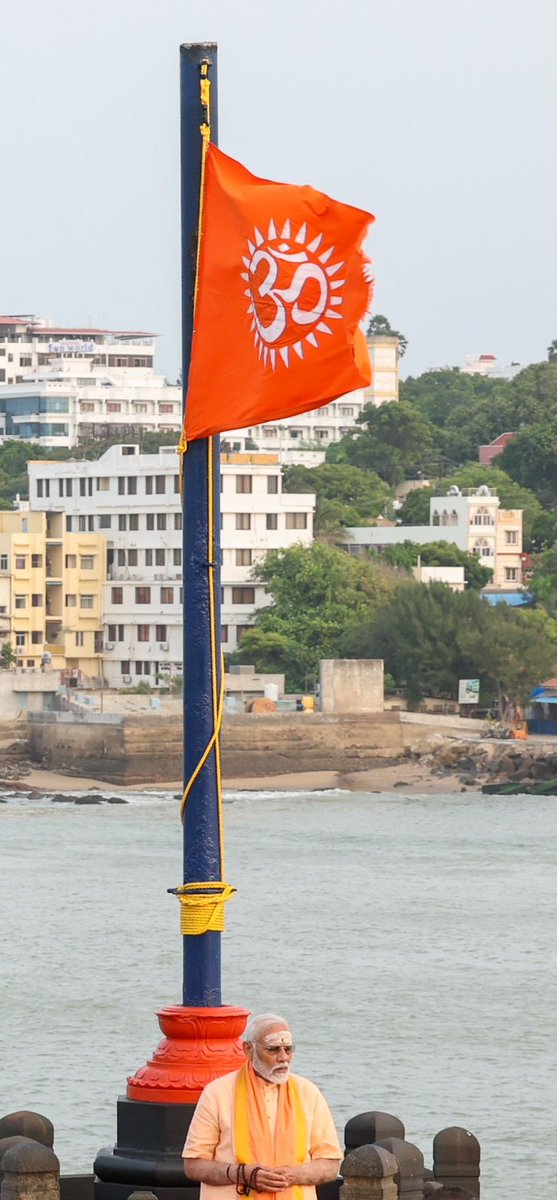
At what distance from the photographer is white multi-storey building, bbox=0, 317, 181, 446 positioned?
438 ft

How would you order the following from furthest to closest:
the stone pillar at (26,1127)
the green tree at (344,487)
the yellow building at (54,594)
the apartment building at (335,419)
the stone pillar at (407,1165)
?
the apartment building at (335,419) < the green tree at (344,487) < the yellow building at (54,594) < the stone pillar at (26,1127) < the stone pillar at (407,1165)

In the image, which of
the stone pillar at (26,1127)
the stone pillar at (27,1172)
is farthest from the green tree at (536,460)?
the stone pillar at (27,1172)

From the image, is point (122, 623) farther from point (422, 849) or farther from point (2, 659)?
point (422, 849)

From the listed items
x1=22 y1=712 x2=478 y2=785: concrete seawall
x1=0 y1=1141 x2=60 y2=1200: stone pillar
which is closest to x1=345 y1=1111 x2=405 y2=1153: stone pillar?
x1=0 y1=1141 x2=60 y2=1200: stone pillar

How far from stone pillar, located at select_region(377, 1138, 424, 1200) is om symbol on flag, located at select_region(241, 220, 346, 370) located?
2.49 m

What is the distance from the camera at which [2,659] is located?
254ft

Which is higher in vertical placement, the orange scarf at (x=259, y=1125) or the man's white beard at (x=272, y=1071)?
the man's white beard at (x=272, y=1071)

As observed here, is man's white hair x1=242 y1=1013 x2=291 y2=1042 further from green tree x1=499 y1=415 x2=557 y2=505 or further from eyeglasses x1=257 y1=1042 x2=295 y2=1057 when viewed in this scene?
green tree x1=499 y1=415 x2=557 y2=505

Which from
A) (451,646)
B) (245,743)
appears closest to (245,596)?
(451,646)

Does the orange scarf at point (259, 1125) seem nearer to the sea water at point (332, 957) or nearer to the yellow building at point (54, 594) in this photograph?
the sea water at point (332, 957)

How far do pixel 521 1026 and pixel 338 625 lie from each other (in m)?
47.5

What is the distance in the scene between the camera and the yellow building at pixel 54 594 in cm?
7900

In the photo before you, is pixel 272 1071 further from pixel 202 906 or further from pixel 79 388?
pixel 79 388

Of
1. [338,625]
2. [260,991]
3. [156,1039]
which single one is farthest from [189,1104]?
[338,625]
